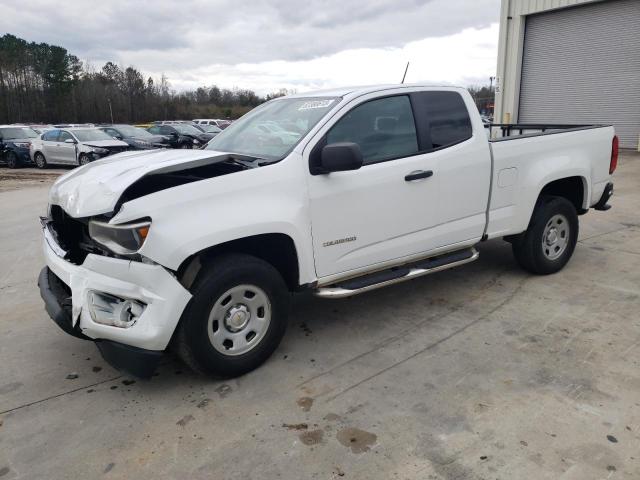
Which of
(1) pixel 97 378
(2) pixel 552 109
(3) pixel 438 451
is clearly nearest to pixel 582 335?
(3) pixel 438 451

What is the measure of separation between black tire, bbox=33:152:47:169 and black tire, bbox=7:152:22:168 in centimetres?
103

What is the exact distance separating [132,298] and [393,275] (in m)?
1.94

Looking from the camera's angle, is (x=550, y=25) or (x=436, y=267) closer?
(x=436, y=267)

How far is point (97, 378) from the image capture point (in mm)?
3502

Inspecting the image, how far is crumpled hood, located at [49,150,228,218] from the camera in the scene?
3084mm

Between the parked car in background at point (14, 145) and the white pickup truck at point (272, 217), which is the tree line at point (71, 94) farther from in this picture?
the white pickup truck at point (272, 217)

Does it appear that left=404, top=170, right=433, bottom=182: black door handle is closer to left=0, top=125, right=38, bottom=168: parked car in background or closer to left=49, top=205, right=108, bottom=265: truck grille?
left=49, top=205, right=108, bottom=265: truck grille

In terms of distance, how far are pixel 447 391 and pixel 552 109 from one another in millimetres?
18913

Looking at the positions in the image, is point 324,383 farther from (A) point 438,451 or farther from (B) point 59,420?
(B) point 59,420

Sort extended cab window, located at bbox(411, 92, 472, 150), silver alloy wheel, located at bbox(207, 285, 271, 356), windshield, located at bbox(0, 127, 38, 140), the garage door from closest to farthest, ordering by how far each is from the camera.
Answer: silver alloy wheel, located at bbox(207, 285, 271, 356) < extended cab window, located at bbox(411, 92, 472, 150) < the garage door < windshield, located at bbox(0, 127, 38, 140)

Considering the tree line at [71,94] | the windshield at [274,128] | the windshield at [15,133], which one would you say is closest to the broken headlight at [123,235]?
the windshield at [274,128]

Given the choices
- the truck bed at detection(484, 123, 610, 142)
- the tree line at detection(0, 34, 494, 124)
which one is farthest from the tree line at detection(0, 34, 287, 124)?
the truck bed at detection(484, 123, 610, 142)

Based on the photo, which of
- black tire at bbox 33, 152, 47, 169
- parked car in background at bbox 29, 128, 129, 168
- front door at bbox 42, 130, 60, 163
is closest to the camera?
parked car in background at bbox 29, 128, 129, 168

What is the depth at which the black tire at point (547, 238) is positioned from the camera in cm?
508
